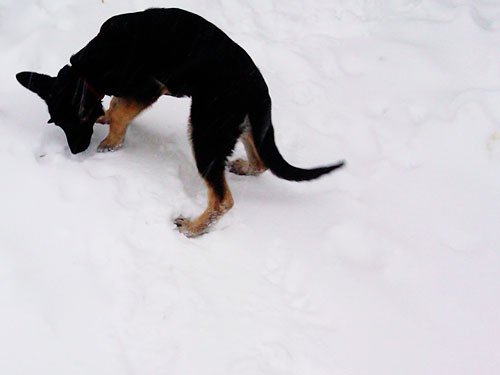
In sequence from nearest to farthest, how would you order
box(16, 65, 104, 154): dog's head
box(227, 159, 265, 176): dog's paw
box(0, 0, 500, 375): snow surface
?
box(0, 0, 500, 375): snow surface → box(16, 65, 104, 154): dog's head → box(227, 159, 265, 176): dog's paw

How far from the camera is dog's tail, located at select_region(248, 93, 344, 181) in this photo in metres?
3.05

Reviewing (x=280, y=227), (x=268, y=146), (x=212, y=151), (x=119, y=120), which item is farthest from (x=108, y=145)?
(x=280, y=227)

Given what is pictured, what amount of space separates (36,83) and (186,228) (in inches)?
58.0

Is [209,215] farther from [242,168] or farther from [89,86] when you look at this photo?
[89,86]

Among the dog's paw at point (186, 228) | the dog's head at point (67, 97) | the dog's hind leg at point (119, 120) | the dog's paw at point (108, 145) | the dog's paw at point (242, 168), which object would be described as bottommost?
the dog's paw at point (242, 168)

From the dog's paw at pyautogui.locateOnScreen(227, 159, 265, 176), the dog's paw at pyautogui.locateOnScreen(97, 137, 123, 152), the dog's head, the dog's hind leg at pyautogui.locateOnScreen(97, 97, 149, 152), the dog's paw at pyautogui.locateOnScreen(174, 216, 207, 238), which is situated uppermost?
the dog's head

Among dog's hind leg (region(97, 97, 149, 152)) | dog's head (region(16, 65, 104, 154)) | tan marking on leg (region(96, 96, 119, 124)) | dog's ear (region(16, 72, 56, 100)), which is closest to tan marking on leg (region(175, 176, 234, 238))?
dog's hind leg (region(97, 97, 149, 152))

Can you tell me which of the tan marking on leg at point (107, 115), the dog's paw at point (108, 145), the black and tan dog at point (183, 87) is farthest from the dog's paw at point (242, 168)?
the tan marking on leg at point (107, 115)

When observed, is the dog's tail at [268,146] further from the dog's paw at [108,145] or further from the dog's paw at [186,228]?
the dog's paw at [108,145]

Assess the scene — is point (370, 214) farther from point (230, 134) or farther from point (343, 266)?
point (230, 134)

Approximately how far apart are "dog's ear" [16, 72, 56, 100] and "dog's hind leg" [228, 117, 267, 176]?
55.0 inches

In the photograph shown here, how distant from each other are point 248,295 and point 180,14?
194 centimetres

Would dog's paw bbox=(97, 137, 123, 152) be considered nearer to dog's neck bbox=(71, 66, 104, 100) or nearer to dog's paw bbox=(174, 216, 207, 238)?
dog's neck bbox=(71, 66, 104, 100)

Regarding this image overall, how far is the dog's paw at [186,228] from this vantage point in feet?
9.75
